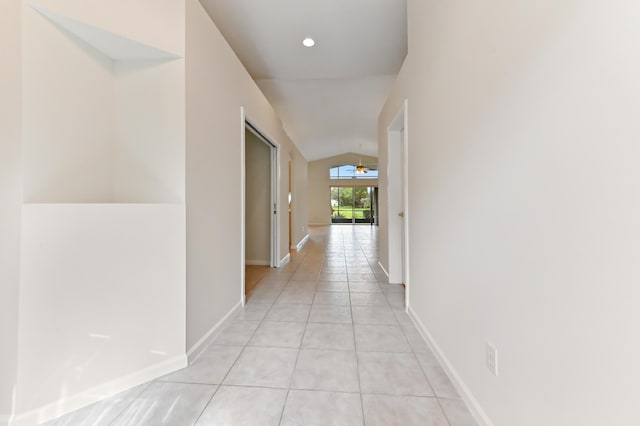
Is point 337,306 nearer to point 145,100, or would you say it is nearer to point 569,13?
point 145,100

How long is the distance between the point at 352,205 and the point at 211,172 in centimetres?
1173

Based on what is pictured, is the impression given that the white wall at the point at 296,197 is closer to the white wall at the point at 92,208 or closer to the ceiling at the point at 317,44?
the ceiling at the point at 317,44

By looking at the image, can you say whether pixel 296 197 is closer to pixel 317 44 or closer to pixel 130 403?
pixel 317 44

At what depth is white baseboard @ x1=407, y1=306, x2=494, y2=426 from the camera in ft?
4.21

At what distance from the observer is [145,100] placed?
5.81 feet

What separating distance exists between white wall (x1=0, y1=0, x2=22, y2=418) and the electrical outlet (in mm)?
2175

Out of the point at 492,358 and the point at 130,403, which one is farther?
the point at 130,403

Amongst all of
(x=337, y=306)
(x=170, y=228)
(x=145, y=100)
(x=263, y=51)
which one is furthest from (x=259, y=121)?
(x=337, y=306)

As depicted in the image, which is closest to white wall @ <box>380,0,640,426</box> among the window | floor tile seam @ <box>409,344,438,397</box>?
floor tile seam @ <box>409,344,438,397</box>

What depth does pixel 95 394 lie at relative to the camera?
1458 millimetres

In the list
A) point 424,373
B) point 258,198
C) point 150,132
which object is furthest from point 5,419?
point 258,198

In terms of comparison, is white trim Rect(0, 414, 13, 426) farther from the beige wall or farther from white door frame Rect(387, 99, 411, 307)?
the beige wall

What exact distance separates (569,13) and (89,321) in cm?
237

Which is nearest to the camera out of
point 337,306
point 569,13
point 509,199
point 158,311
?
point 569,13
